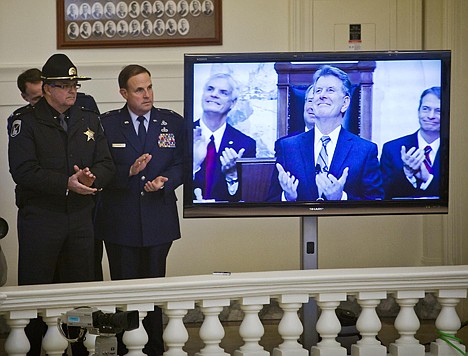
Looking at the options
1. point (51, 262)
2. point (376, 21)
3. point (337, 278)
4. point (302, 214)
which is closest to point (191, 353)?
point (51, 262)

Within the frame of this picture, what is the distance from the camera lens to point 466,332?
6.21 meters

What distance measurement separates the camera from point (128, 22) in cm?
683

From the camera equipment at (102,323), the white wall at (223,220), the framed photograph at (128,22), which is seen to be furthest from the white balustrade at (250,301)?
the framed photograph at (128,22)

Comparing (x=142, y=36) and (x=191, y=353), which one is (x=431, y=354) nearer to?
(x=191, y=353)

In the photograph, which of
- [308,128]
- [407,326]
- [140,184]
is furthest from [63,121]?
[407,326]

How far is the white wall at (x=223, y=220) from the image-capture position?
6840mm

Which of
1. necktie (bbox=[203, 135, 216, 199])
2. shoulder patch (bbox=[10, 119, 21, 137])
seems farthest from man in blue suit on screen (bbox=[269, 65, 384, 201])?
shoulder patch (bbox=[10, 119, 21, 137])

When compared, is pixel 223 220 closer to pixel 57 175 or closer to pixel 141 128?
pixel 141 128

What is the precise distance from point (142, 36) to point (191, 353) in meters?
A: 2.15

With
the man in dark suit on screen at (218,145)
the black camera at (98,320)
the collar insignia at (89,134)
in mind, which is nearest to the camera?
the black camera at (98,320)

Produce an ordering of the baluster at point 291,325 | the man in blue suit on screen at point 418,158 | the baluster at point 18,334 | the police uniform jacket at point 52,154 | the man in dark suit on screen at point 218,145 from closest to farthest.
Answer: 1. the baluster at point 18,334
2. the baluster at point 291,325
3. the man in dark suit on screen at point 218,145
4. the man in blue suit on screen at point 418,158
5. the police uniform jacket at point 52,154

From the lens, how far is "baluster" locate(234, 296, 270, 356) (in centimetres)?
382

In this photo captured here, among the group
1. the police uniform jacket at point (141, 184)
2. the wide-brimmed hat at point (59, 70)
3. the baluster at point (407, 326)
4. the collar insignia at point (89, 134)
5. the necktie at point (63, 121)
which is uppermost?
the wide-brimmed hat at point (59, 70)

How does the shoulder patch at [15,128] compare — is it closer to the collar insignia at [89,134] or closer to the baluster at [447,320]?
the collar insignia at [89,134]
